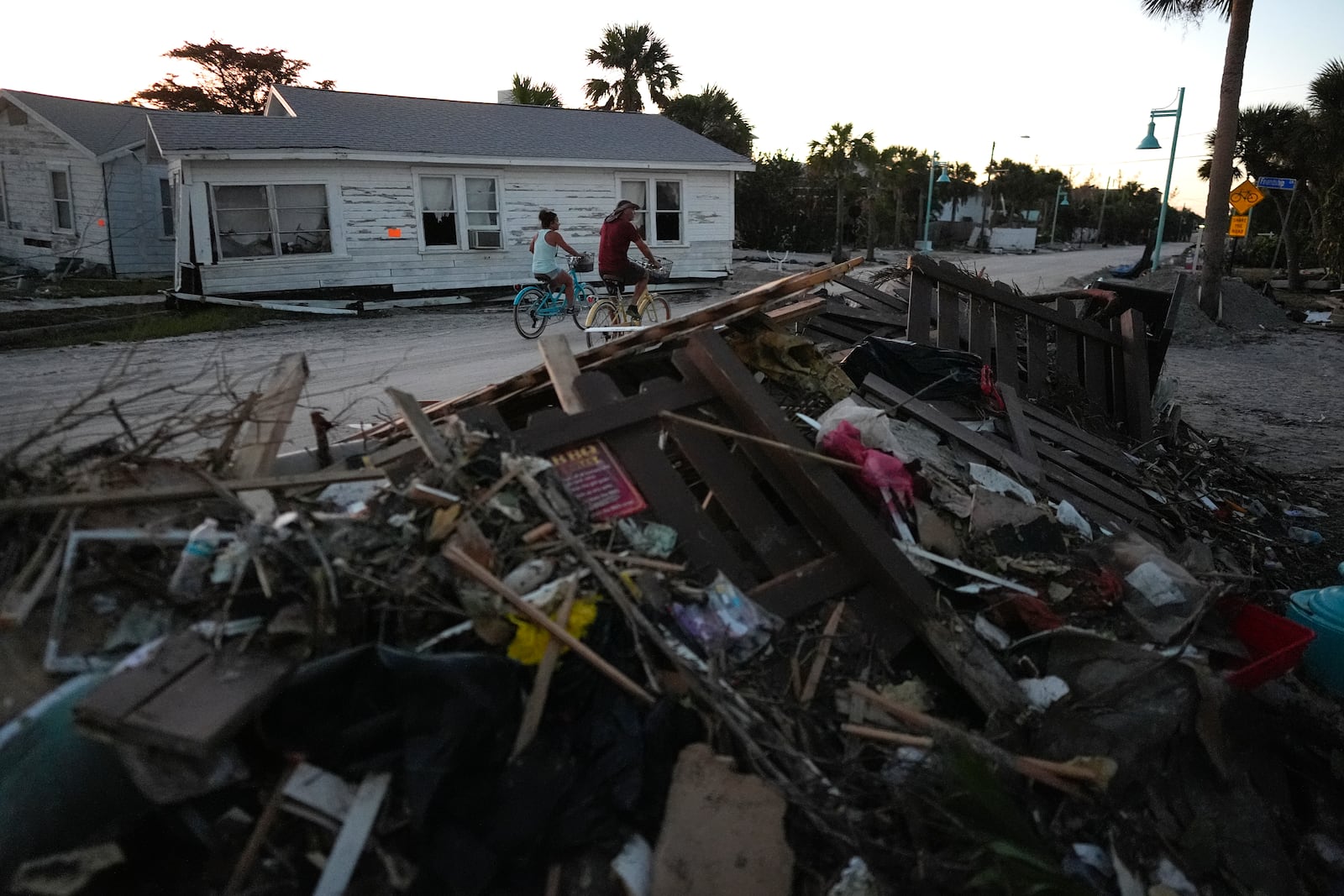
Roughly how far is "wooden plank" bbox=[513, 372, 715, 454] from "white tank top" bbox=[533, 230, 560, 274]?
908 centimetres

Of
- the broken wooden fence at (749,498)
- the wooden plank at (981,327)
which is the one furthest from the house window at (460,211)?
A: the broken wooden fence at (749,498)

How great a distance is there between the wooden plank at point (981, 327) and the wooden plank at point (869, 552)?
3291mm

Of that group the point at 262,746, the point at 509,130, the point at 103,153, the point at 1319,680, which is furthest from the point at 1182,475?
the point at 103,153

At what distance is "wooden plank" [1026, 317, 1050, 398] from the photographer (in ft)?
21.8

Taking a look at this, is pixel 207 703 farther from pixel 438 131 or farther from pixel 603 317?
pixel 438 131

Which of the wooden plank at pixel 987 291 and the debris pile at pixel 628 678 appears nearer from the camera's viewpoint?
the debris pile at pixel 628 678

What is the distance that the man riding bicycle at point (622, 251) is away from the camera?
1124cm

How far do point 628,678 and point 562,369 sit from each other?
1.57m

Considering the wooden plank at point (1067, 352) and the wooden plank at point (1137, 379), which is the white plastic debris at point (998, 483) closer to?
the wooden plank at point (1067, 352)

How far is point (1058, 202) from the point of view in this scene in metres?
64.8

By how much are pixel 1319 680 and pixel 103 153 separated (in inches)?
972

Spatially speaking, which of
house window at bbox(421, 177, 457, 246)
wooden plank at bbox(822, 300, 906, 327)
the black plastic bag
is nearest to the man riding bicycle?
wooden plank at bbox(822, 300, 906, 327)

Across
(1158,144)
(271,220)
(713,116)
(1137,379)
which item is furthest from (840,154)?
(1137,379)

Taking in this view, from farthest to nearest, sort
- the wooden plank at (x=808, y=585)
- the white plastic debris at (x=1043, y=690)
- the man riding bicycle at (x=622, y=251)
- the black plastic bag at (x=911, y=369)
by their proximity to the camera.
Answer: the man riding bicycle at (x=622, y=251), the black plastic bag at (x=911, y=369), the wooden plank at (x=808, y=585), the white plastic debris at (x=1043, y=690)
